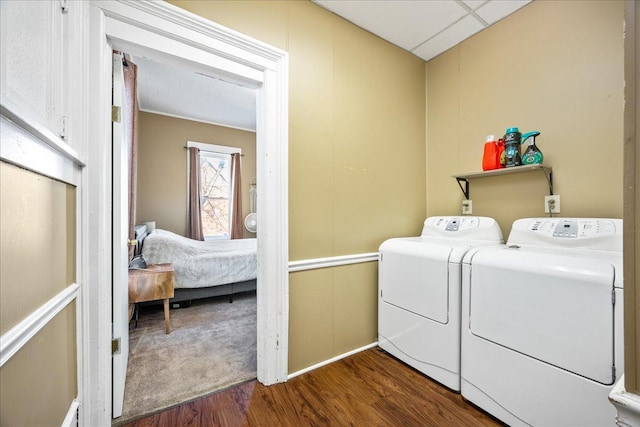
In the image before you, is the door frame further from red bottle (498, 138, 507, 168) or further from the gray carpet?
red bottle (498, 138, 507, 168)

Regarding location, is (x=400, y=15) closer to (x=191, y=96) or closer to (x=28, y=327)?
(x=28, y=327)

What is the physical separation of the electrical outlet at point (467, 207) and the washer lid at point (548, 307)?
0.78m

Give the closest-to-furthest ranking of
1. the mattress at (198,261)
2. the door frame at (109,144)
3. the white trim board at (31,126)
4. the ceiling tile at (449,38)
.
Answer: the white trim board at (31,126), the door frame at (109,144), the ceiling tile at (449,38), the mattress at (198,261)

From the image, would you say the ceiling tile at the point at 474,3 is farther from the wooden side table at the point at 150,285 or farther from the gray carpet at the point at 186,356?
the wooden side table at the point at 150,285

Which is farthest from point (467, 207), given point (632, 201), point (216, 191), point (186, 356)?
point (216, 191)

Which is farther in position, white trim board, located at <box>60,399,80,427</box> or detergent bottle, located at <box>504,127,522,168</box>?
detergent bottle, located at <box>504,127,522,168</box>

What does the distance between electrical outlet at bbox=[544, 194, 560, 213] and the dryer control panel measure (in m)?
0.24

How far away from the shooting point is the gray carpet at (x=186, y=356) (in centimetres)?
160

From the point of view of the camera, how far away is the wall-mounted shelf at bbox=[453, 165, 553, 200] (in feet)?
5.63

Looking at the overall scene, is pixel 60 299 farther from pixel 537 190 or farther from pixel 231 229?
pixel 231 229

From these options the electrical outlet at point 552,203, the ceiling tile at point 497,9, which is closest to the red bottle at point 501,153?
the electrical outlet at point 552,203

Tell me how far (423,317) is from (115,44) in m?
2.30

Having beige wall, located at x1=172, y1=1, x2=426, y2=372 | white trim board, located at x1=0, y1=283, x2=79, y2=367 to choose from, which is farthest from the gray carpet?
white trim board, located at x1=0, y1=283, x2=79, y2=367

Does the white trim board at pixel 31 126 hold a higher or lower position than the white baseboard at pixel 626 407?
higher
